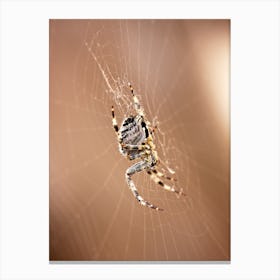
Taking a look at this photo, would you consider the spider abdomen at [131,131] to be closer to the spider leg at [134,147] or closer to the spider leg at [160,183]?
the spider leg at [134,147]

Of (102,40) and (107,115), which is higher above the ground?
(102,40)
